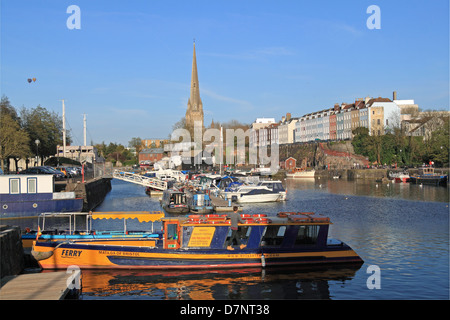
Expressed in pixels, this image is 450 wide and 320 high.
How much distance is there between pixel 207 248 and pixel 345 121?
12782 cm

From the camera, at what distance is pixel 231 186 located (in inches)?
2285

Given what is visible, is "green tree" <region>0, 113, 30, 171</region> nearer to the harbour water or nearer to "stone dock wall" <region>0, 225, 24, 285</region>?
"stone dock wall" <region>0, 225, 24, 285</region>

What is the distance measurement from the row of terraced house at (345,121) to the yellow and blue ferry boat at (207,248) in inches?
4128

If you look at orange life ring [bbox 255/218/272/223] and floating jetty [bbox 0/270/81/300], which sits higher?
orange life ring [bbox 255/218/272/223]

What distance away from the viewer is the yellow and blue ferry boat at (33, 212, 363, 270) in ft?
72.6

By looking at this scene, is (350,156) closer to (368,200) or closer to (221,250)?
(368,200)

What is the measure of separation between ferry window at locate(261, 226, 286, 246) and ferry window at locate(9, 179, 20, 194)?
26.4 meters

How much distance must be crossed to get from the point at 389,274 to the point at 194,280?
9.54 m

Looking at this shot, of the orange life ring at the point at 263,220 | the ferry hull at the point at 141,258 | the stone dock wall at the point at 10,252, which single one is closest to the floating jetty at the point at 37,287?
the stone dock wall at the point at 10,252

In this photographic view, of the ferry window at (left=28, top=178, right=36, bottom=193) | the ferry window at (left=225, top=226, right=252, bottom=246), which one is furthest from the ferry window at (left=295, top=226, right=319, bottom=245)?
the ferry window at (left=28, top=178, right=36, bottom=193)

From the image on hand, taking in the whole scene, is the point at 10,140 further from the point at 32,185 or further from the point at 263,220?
the point at 263,220

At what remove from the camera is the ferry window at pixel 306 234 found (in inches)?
912

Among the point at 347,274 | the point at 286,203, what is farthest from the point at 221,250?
the point at 286,203

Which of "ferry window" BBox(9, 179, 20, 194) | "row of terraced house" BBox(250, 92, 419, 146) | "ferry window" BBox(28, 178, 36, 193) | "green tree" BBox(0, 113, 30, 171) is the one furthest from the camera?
"row of terraced house" BBox(250, 92, 419, 146)
